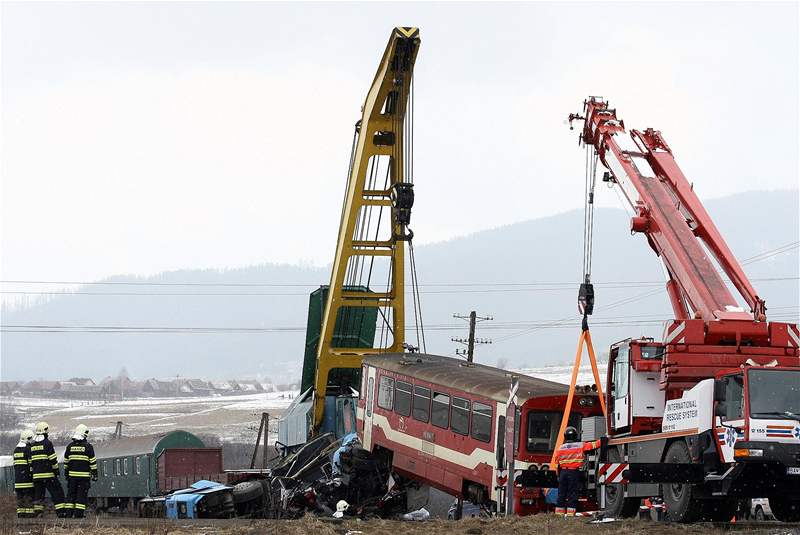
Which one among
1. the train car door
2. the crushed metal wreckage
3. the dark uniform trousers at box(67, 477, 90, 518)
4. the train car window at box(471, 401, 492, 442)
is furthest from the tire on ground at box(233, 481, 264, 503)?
the dark uniform trousers at box(67, 477, 90, 518)

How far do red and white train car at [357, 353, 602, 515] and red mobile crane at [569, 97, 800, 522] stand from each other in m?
2.95

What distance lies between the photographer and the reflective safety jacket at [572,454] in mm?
21094

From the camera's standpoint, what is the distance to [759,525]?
17.5 metres

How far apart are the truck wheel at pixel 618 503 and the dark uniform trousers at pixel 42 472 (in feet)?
32.7

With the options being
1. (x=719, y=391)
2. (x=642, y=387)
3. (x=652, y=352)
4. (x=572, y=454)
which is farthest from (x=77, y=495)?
(x=719, y=391)

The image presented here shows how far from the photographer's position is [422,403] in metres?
27.5

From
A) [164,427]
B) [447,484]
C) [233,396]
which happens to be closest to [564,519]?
[447,484]

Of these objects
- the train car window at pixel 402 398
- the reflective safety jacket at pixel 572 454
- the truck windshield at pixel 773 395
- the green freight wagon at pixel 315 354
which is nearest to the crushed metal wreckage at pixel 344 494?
the train car window at pixel 402 398

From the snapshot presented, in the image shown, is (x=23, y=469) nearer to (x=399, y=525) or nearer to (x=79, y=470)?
(x=79, y=470)

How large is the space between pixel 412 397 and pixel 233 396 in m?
169

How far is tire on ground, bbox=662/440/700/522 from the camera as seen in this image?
57.6ft

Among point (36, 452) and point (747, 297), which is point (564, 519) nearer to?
point (747, 297)

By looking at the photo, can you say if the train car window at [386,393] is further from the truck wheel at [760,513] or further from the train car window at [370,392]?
the truck wheel at [760,513]

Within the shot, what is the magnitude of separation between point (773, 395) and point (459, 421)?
32.5 ft
